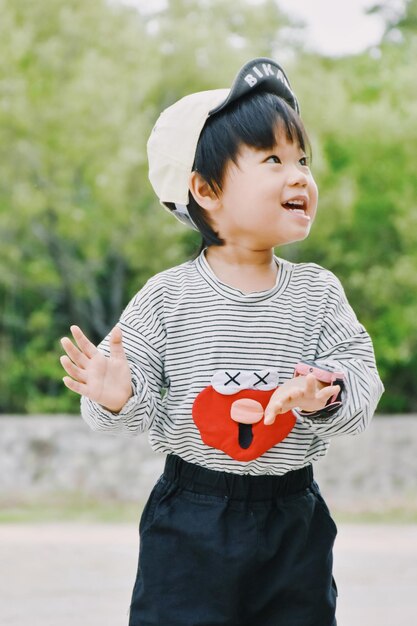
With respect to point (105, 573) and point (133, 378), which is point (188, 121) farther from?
point (105, 573)

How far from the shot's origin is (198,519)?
1.25m

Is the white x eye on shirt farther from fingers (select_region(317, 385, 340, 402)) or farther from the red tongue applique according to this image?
fingers (select_region(317, 385, 340, 402))

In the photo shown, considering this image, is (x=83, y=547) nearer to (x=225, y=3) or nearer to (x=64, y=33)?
(x=64, y=33)

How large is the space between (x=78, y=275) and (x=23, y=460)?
134 centimetres

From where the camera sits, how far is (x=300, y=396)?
1.13 metres

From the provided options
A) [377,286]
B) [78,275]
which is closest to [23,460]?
[78,275]

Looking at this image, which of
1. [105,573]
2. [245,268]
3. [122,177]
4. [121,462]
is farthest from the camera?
[122,177]

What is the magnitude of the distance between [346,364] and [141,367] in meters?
0.25

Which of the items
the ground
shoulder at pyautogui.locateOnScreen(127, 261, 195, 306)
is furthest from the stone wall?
shoulder at pyautogui.locateOnScreen(127, 261, 195, 306)

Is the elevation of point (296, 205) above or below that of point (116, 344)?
above

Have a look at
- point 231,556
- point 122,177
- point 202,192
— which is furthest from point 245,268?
point 122,177

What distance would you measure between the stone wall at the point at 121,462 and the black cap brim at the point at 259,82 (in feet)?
15.3

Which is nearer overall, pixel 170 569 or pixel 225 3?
pixel 170 569

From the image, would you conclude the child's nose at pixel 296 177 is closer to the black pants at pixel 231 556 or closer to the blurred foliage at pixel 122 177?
the black pants at pixel 231 556
